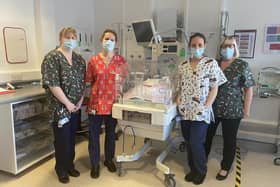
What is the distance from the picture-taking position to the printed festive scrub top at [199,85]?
220cm

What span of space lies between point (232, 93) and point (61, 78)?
1690mm

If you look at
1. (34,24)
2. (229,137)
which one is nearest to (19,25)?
(34,24)

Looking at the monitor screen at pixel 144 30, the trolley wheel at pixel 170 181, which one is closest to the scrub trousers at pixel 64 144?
the trolley wheel at pixel 170 181

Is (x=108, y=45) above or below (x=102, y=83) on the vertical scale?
above

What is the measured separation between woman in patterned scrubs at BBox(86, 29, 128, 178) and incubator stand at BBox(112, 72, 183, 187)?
129 mm

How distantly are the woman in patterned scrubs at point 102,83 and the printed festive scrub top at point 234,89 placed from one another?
1054mm

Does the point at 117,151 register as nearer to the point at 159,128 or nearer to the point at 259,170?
the point at 159,128

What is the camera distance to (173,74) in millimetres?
2588

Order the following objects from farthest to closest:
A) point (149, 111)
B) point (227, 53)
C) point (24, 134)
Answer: point (24, 134)
point (227, 53)
point (149, 111)

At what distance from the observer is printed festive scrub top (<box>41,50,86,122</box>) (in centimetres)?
217

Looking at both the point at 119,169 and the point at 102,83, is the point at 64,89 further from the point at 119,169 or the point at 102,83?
the point at 119,169

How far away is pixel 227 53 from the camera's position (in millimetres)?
2391

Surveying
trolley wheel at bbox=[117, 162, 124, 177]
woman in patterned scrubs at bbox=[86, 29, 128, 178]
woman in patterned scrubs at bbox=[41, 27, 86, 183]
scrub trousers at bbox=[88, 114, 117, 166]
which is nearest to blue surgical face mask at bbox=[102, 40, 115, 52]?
woman in patterned scrubs at bbox=[86, 29, 128, 178]

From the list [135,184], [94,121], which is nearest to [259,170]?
[135,184]
